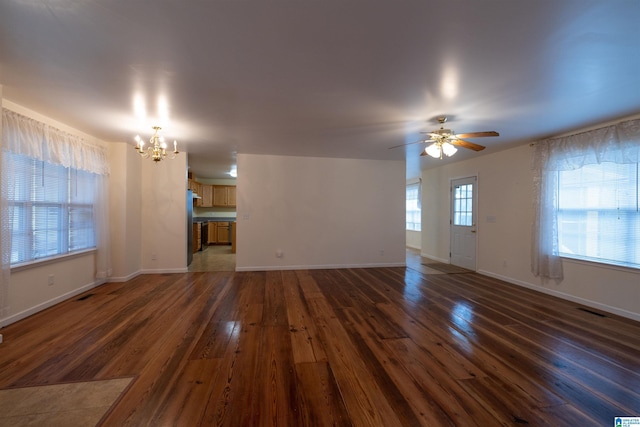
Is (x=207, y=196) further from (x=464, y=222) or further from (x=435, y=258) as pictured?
(x=464, y=222)

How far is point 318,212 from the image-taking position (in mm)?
5484

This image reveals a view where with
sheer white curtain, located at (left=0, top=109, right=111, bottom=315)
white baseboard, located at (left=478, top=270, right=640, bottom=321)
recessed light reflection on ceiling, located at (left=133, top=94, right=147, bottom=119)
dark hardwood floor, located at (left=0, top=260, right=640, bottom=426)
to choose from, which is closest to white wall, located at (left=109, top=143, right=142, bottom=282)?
sheer white curtain, located at (left=0, top=109, right=111, bottom=315)

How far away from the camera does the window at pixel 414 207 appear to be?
325 inches

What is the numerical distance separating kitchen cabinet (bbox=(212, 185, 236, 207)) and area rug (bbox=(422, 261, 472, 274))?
6.60m

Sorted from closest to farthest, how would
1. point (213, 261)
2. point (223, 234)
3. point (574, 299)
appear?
point (574, 299)
point (213, 261)
point (223, 234)

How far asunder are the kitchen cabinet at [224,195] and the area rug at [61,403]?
23.9 feet

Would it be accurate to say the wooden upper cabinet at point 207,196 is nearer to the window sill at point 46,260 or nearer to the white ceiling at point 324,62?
the window sill at point 46,260

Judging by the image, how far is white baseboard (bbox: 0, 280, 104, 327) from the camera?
8.79 feet

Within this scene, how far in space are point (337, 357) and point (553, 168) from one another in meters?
4.32

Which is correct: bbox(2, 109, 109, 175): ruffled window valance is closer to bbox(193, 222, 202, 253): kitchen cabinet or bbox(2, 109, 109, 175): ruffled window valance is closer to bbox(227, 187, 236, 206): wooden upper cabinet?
bbox(193, 222, 202, 253): kitchen cabinet

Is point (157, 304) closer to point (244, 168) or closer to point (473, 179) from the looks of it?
point (244, 168)

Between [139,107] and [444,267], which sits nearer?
[139,107]

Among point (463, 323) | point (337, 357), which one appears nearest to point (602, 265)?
point (463, 323)

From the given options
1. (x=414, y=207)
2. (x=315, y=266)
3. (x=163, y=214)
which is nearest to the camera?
(x=163, y=214)
